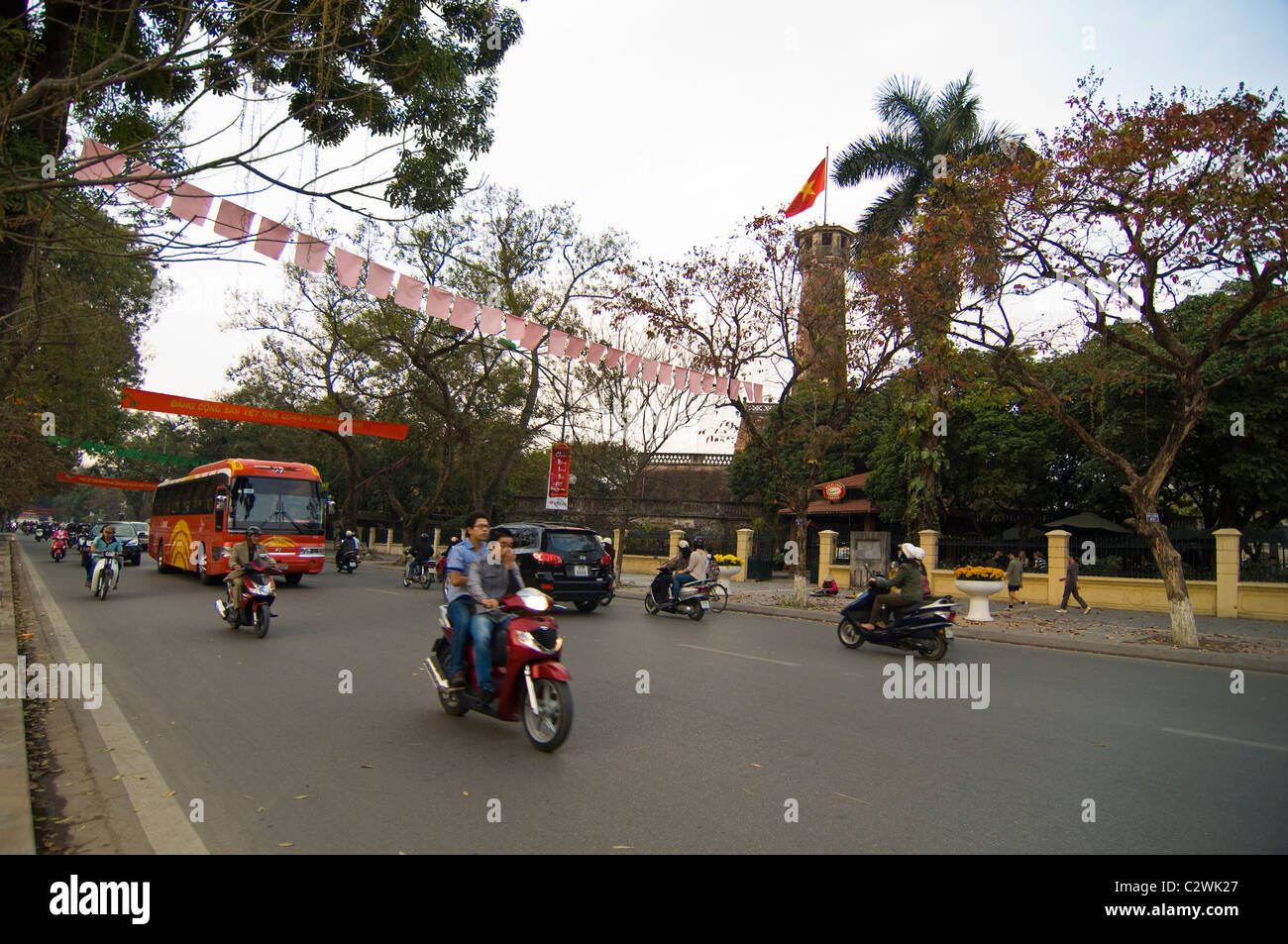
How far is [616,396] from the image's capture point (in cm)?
2538

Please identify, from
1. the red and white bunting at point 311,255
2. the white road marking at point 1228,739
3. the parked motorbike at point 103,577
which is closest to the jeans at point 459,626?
the red and white bunting at point 311,255

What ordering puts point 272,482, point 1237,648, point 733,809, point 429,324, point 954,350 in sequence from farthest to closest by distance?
point 429,324, point 272,482, point 954,350, point 1237,648, point 733,809

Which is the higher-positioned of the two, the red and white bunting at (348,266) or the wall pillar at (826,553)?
the red and white bunting at (348,266)

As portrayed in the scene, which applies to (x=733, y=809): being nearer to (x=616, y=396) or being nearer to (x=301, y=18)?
(x=301, y=18)

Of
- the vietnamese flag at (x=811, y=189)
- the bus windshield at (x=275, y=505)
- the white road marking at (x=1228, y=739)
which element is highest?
the vietnamese flag at (x=811, y=189)

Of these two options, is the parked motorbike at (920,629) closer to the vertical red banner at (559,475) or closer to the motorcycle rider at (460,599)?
the motorcycle rider at (460,599)

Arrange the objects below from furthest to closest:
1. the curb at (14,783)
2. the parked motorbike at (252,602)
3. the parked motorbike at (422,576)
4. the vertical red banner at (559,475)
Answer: the vertical red banner at (559,475)
the parked motorbike at (422,576)
the parked motorbike at (252,602)
the curb at (14,783)

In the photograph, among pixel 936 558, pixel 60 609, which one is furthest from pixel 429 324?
pixel 936 558

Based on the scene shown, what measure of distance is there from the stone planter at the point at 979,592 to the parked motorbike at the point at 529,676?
41.9 ft

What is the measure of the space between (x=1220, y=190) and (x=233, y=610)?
605 inches

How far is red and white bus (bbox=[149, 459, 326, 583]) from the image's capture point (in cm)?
1944

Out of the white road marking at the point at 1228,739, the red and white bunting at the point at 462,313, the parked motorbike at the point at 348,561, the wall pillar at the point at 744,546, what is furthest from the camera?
the wall pillar at the point at 744,546

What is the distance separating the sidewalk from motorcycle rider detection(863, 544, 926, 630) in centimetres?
376

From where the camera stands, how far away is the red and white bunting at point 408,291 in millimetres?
12305
